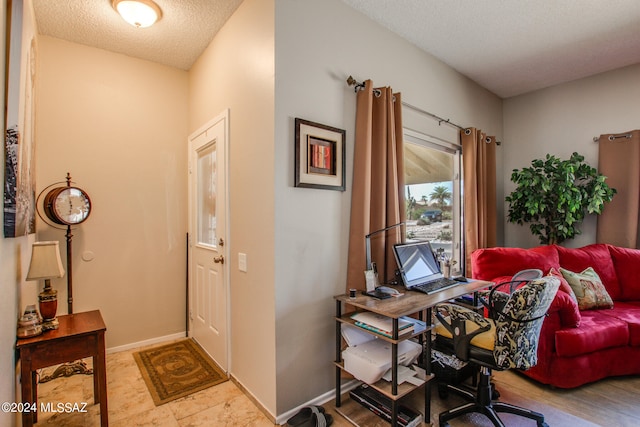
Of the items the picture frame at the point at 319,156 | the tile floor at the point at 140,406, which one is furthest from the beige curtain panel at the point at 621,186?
the tile floor at the point at 140,406

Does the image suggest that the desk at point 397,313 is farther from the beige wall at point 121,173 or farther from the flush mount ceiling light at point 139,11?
the flush mount ceiling light at point 139,11

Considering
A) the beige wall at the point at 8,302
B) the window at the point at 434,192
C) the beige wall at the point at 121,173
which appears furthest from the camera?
the window at the point at 434,192

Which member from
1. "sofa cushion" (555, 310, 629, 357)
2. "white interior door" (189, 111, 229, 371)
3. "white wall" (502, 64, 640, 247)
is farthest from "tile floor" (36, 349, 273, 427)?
"white wall" (502, 64, 640, 247)

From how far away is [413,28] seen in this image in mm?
2637

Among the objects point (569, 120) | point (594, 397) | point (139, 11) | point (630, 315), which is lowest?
point (594, 397)

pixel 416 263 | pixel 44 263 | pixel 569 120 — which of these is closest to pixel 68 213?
pixel 44 263

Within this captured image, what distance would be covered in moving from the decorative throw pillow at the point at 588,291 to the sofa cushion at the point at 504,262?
7.7 inches

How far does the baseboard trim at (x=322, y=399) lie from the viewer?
1935 mm

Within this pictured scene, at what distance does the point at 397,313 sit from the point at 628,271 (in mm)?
2967

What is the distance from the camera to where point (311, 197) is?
2.10 m

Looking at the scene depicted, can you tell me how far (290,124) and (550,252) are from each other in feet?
9.58

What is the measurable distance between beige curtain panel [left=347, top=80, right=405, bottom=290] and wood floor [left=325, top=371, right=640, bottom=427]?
100 centimetres

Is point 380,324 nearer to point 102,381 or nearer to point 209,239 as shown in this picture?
point 102,381

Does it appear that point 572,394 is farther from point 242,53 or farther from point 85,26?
point 85,26
